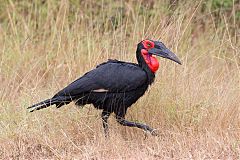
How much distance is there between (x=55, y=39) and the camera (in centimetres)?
768

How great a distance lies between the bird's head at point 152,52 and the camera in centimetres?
550

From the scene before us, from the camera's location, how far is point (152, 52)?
18.1 ft

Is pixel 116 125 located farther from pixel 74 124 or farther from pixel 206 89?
pixel 206 89

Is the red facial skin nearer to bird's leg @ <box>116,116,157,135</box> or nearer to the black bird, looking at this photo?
the black bird

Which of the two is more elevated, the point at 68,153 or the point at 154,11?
the point at 154,11

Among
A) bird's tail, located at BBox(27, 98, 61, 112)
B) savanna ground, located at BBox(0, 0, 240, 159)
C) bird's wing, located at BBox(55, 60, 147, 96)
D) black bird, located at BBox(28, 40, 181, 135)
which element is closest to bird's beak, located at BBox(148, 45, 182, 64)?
black bird, located at BBox(28, 40, 181, 135)

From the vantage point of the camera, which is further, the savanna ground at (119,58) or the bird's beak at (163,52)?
the bird's beak at (163,52)

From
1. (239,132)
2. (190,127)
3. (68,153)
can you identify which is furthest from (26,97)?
(239,132)

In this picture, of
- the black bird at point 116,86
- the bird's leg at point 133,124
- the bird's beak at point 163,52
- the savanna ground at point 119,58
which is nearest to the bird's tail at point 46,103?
the black bird at point 116,86

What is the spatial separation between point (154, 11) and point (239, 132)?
254 cm

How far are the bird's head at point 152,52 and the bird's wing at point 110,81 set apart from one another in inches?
4.9

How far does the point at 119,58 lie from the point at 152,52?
1.20 meters

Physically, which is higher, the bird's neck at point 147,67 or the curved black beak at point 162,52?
the curved black beak at point 162,52

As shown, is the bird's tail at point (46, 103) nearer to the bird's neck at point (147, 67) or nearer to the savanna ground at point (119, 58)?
the savanna ground at point (119, 58)
